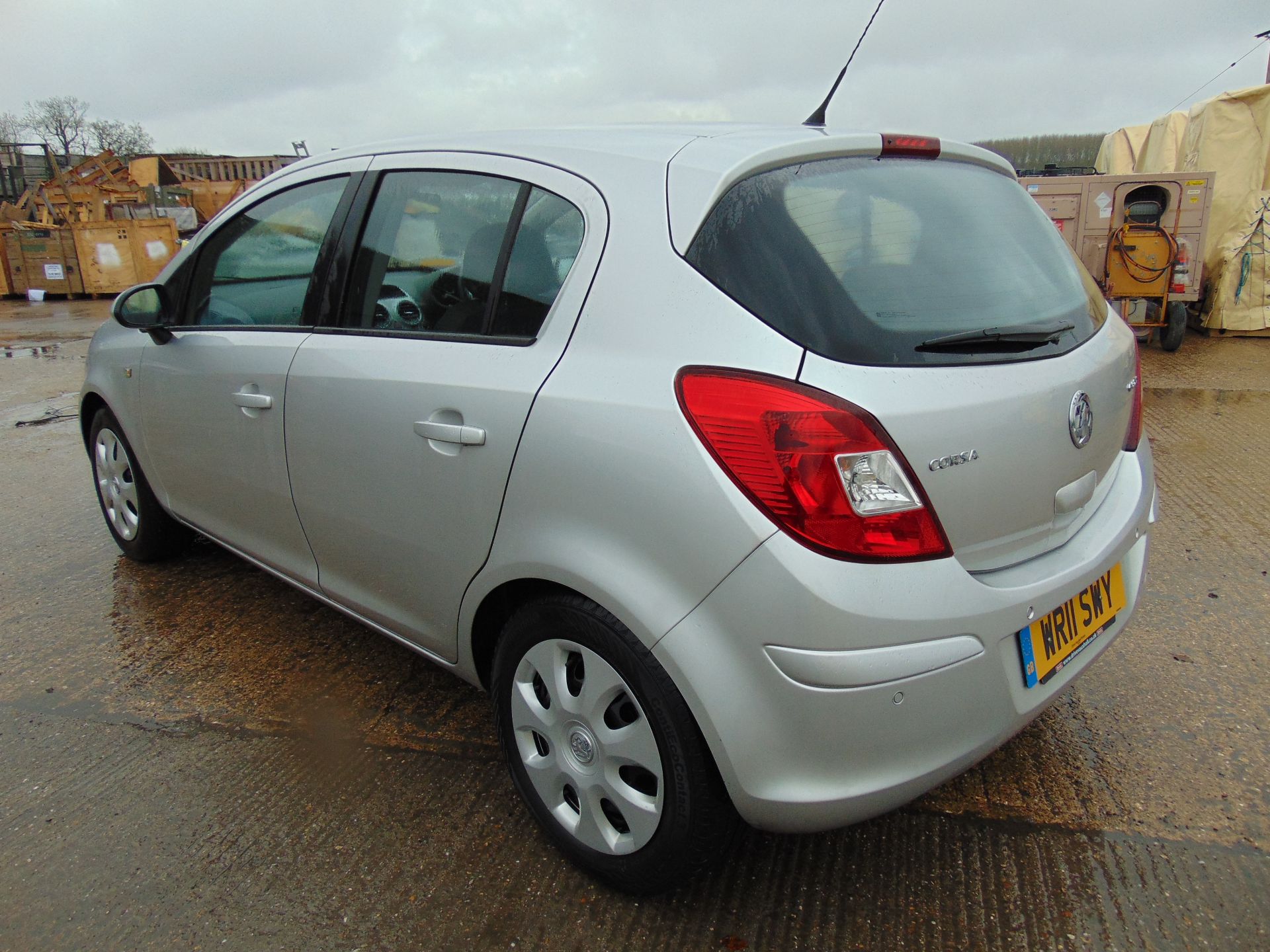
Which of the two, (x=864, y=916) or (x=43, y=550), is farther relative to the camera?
(x=43, y=550)

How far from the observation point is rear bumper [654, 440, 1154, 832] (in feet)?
5.03

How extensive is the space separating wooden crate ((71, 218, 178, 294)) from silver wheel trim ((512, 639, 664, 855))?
16.2 m

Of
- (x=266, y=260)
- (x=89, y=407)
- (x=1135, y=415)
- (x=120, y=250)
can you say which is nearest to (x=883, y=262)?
(x=1135, y=415)

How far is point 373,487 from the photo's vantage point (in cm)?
225

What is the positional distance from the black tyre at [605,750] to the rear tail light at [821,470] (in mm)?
391

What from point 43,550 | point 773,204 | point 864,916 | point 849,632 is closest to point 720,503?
point 849,632

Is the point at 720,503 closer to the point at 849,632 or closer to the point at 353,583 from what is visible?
the point at 849,632

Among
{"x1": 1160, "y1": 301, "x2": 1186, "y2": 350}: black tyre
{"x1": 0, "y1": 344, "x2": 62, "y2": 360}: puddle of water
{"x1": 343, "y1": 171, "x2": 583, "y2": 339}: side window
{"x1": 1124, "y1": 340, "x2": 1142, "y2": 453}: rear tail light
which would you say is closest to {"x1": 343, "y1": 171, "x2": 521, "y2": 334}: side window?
{"x1": 343, "y1": 171, "x2": 583, "y2": 339}: side window

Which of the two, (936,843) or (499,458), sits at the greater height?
(499,458)

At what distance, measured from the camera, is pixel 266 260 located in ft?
9.46

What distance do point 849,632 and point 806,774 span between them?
280 mm

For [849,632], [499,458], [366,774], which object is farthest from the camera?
[366,774]

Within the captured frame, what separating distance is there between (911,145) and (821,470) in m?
0.90

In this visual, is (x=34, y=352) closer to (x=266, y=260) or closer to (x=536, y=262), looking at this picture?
(x=266, y=260)
